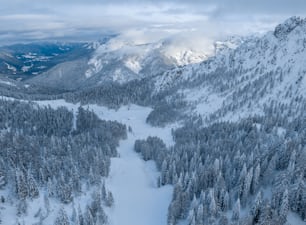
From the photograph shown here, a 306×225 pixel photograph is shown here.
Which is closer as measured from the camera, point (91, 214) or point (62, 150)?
point (91, 214)

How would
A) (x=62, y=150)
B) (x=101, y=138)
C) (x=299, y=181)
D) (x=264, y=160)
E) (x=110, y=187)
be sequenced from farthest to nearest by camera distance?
1. (x=101, y=138)
2. (x=62, y=150)
3. (x=110, y=187)
4. (x=264, y=160)
5. (x=299, y=181)

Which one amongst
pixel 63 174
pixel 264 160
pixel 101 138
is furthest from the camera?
pixel 101 138

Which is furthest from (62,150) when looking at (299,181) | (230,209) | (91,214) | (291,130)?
(291,130)

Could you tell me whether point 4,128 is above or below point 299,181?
below

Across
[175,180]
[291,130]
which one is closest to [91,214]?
[175,180]

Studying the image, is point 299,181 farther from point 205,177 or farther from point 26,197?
point 26,197

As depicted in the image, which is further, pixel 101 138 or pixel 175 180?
pixel 101 138

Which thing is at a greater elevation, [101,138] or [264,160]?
[264,160]

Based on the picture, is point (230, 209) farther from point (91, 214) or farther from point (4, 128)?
point (4, 128)

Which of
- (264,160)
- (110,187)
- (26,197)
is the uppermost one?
(264,160)
